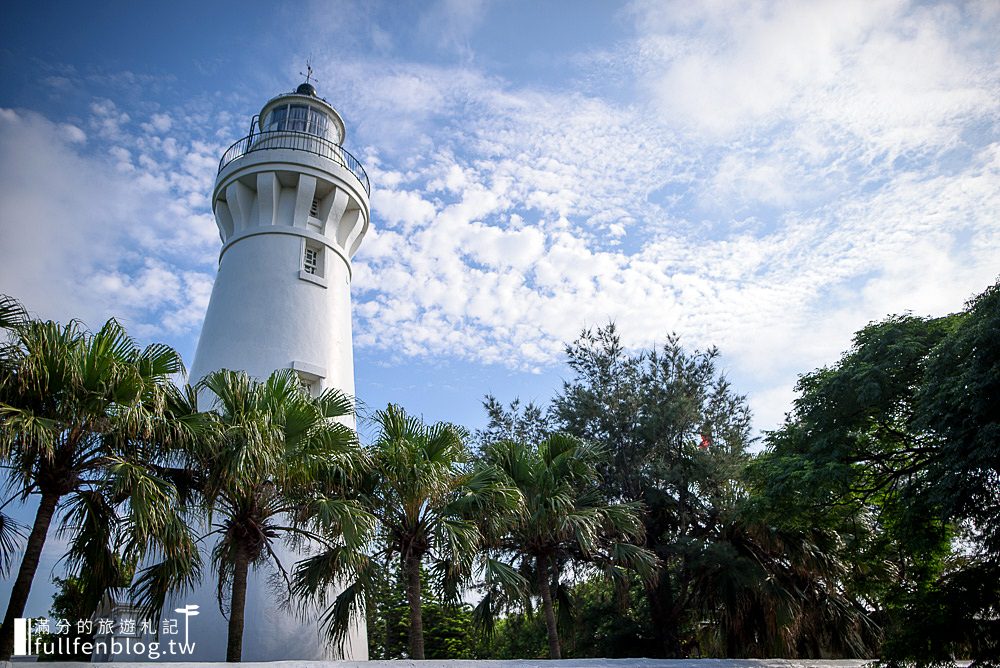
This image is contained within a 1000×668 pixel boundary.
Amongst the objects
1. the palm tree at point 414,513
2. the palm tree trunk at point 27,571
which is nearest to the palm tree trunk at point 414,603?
the palm tree at point 414,513

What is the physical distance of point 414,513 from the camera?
10719 millimetres

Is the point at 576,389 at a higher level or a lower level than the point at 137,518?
higher

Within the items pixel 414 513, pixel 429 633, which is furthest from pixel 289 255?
pixel 429 633

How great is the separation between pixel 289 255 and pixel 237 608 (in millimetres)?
9605

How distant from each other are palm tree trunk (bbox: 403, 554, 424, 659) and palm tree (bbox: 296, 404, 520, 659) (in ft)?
0.05

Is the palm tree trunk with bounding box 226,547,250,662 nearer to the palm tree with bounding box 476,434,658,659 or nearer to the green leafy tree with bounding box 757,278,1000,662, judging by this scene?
the palm tree with bounding box 476,434,658,659

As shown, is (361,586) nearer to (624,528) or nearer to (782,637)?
(624,528)

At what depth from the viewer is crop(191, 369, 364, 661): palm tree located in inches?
334

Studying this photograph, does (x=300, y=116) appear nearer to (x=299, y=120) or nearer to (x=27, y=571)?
(x=299, y=120)

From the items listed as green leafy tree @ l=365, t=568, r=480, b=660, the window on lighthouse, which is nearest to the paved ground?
the window on lighthouse

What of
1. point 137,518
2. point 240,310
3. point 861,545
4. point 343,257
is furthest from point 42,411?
point 861,545

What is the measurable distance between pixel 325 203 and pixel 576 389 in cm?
874

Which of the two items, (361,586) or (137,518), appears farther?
(361,586)

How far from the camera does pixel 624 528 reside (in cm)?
1340
